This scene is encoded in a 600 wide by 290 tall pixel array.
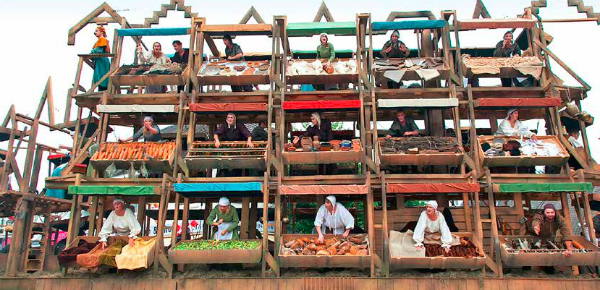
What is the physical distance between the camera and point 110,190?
1230 cm

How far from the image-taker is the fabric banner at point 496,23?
15.4m

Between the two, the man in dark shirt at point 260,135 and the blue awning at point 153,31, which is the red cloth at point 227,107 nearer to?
the man in dark shirt at point 260,135

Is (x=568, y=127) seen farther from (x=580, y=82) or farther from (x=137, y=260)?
(x=137, y=260)

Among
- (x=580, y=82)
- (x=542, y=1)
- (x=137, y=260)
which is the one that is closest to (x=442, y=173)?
(x=580, y=82)

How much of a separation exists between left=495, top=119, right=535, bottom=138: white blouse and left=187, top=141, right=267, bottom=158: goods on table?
7.32 meters

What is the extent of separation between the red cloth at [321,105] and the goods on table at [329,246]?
407 centimetres

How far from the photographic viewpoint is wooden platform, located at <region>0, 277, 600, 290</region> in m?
11.1

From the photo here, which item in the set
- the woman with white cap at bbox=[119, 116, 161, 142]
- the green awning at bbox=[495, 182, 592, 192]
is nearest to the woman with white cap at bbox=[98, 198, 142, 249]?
the woman with white cap at bbox=[119, 116, 161, 142]

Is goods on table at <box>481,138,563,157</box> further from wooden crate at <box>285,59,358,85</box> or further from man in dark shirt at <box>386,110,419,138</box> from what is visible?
wooden crate at <box>285,59,358,85</box>

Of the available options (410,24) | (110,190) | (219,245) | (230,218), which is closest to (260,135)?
(230,218)

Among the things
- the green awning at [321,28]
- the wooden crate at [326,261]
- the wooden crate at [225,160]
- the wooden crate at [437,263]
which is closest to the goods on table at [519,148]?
the wooden crate at [437,263]

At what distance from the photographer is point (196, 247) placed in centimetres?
1174

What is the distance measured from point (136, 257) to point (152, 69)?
6.83 meters

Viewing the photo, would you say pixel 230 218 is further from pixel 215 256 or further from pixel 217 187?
pixel 215 256
